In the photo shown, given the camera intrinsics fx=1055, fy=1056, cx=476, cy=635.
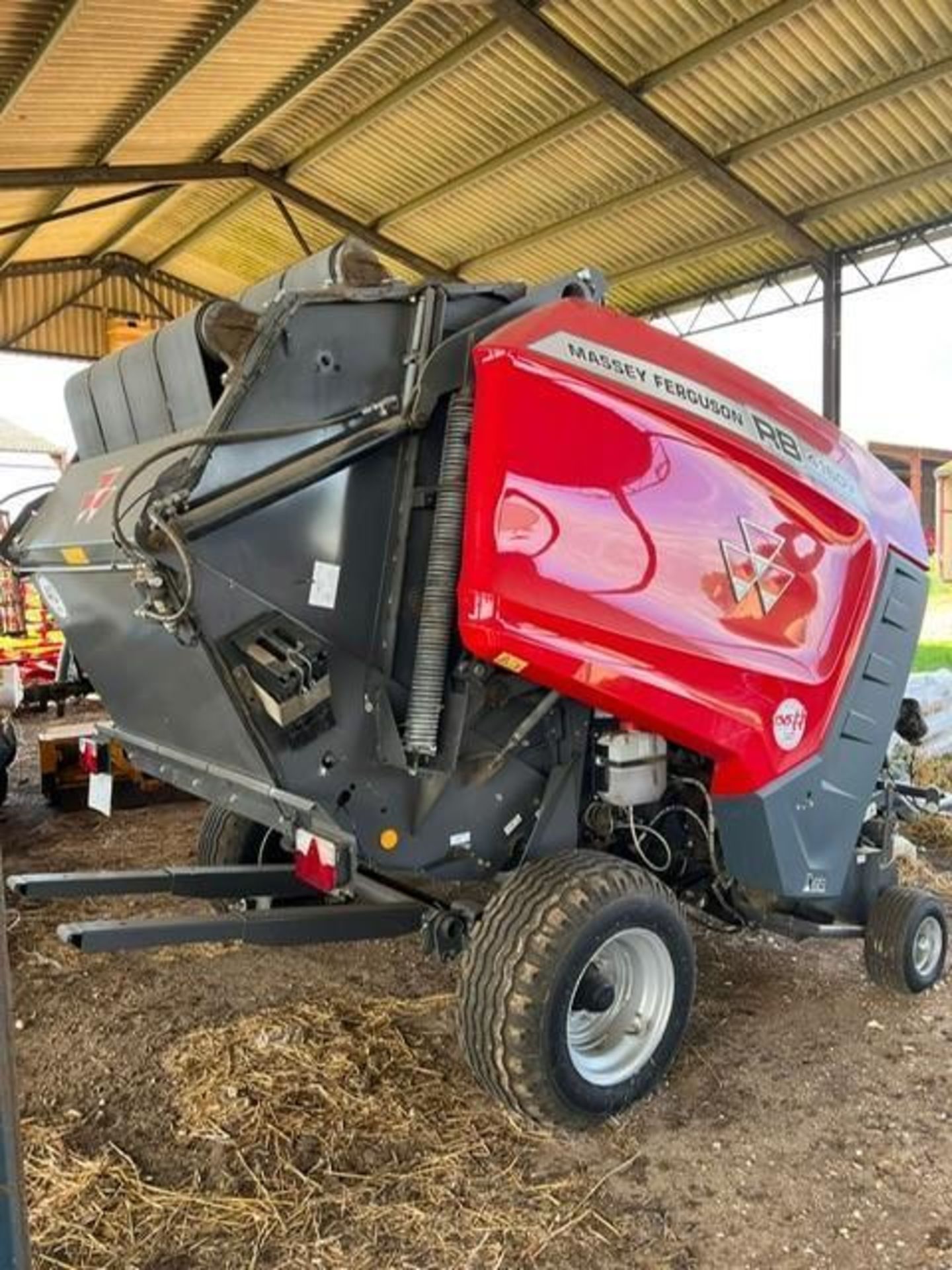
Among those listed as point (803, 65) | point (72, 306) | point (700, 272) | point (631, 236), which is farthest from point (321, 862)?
point (72, 306)

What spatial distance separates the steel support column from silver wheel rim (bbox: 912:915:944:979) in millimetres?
7654

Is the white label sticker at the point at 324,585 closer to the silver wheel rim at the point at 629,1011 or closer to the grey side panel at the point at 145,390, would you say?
the grey side panel at the point at 145,390

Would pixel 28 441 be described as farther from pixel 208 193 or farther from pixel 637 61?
pixel 637 61

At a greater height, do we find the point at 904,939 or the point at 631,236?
the point at 631,236

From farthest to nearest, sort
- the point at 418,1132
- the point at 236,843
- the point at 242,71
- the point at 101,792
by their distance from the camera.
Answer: the point at 242,71
the point at 236,843
the point at 101,792
the point at 418,1132

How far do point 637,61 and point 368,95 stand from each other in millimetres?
2564

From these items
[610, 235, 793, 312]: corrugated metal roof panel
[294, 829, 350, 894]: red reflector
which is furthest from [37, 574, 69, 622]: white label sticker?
[610, 235, 793, 312]: corrugated metal roof panel

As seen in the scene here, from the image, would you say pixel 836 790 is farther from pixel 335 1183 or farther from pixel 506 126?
pixel 506 126

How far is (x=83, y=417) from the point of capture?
3.32 metres

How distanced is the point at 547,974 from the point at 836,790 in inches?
47.6

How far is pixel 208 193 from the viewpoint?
12922mm

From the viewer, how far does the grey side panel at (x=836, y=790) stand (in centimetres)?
314

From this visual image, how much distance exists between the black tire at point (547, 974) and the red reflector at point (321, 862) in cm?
46

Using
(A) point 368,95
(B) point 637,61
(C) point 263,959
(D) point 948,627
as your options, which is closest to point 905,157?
(B) point 637,61
